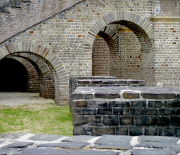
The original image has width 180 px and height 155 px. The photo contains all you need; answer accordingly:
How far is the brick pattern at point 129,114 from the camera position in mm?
4082

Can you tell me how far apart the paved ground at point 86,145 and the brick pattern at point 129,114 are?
48.5 inches

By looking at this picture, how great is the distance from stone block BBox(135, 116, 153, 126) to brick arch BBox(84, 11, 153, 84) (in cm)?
767

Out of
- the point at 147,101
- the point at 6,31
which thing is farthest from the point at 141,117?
the point at 6,31

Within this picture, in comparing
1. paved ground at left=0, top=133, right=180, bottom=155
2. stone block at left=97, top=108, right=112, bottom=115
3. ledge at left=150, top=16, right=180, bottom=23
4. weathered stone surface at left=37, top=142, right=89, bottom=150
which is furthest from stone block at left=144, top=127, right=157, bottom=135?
ledge at left=150, top=16, right=180, bottom=23

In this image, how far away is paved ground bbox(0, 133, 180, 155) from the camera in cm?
231

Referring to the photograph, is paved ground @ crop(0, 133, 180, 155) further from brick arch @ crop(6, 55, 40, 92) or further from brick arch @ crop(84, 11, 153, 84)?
brick arch @ crop(6, 55, 40, 92)

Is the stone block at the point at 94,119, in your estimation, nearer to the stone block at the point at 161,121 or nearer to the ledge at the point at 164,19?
the stone block at the point at 161,121

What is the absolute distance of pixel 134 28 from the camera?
12336 mm

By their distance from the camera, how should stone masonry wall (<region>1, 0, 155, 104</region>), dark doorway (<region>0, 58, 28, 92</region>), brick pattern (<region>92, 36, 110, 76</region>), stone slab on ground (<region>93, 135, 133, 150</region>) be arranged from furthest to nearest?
dark doorway (<region>0, 58, 28, 92</region>)
brick pattern (<region>92, 36, 110, 76</region>)
stone masonry wall (<region>1, 0, 155, 104</region>)
stone slab on ground (<region>93, 135, 133, 150</region>)

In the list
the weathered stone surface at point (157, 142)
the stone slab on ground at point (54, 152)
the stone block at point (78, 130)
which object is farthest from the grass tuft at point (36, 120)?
the stone slab on ground at point (54, 152)

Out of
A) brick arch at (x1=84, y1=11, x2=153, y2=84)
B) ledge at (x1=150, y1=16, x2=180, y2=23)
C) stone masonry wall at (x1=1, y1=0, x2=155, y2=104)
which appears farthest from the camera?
ledge at (x1=150, y1=16, x2=180, y2=23)

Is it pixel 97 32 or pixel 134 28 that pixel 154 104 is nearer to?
pixel 97 32

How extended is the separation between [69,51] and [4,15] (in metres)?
3.10

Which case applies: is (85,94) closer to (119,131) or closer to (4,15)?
(119,131)
